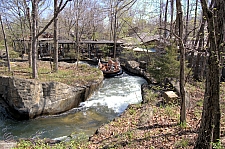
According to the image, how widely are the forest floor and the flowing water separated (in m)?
0.93

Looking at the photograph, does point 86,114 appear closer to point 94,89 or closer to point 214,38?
point 94,89

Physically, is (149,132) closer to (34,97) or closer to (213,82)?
(213,82)

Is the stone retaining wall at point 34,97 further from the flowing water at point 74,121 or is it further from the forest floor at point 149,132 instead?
the forest floor at point 149,132

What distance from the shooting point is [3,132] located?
6164 millimetres

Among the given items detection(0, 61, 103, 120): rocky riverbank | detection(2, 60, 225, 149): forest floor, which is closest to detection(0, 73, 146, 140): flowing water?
detection(0, 61, 103, 120): rocky riverbank

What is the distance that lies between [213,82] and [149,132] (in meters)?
2.15

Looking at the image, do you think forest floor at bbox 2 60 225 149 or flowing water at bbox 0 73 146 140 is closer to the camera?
forest floor at bbox 2 60 225 149

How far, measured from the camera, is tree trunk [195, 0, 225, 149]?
2242mm

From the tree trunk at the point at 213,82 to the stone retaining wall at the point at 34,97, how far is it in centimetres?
598

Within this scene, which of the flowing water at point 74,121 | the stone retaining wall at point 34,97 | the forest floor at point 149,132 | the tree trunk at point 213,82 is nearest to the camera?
the tree trunk at point 213,82

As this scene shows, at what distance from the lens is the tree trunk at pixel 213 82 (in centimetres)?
224

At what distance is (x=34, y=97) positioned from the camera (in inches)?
277

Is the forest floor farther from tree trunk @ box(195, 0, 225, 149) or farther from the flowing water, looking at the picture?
the flowing water

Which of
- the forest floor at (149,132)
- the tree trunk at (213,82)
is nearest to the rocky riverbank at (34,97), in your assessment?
the forest floor at (149,132)
